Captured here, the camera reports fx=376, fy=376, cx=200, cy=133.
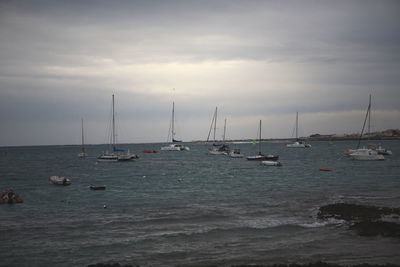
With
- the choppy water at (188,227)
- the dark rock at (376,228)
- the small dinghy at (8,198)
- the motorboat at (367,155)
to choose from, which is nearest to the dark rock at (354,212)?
the choppy water at (188,227)

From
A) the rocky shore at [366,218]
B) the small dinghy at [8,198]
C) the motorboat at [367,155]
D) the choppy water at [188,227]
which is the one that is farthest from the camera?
the motorboat at [367,155]

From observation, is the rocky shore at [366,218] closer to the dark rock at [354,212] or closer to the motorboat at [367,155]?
the dark rock at [354,212]

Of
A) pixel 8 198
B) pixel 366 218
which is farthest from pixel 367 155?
pixel 8 198

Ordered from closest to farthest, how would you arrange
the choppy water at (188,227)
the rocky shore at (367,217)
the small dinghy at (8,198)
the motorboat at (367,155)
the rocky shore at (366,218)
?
the choppy water at (188,227), the rocky shore at (366,218), the rocky shore at (367,217), the small dinghy at (8,198), the motorboat at (367,155)

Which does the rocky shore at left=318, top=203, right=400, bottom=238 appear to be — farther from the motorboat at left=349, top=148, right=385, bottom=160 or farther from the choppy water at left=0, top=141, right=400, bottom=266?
the motorboat at left=349, top=148, right=385, bottom=160

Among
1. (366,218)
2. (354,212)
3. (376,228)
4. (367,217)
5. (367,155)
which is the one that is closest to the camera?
(376,228)

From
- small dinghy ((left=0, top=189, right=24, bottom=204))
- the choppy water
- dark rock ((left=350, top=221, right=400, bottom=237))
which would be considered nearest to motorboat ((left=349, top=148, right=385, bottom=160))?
the choppy water

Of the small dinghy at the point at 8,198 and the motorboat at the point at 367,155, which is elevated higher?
the motorboat at the point at 367,155

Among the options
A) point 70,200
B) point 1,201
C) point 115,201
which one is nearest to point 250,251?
point 115,201

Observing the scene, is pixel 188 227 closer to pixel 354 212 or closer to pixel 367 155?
pixel 354 212

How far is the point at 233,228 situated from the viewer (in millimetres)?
26500

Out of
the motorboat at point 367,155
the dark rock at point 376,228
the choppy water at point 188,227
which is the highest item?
the motorboat at point 367,155

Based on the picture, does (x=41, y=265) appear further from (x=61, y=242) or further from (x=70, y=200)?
(x=70, y=200)

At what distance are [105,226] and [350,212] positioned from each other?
18.8m
